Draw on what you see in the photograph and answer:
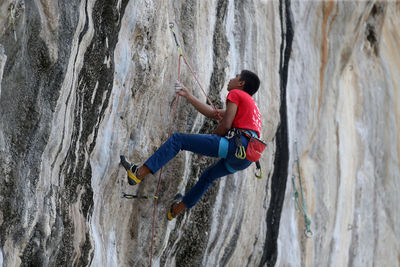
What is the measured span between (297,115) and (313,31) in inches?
44.8

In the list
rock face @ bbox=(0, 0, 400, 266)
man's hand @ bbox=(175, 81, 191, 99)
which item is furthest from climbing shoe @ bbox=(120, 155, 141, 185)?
man's hand @ bbox=(175, 81, 191, 99)

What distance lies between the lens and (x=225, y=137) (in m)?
5.14

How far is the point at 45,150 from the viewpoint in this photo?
4324 mm

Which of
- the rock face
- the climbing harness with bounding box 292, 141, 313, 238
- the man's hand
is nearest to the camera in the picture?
the rock face

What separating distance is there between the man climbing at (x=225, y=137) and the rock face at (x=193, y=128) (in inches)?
11.1

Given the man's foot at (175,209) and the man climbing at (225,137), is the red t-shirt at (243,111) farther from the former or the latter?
the man's foot at (175,209)

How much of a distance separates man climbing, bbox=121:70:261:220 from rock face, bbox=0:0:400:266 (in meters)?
0.28

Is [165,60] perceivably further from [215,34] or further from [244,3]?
[244,3]

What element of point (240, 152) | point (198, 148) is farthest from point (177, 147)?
point (240, 152)

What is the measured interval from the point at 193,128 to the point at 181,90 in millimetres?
468

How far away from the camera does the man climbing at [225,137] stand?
5.05 metres

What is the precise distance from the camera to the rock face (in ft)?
13.9

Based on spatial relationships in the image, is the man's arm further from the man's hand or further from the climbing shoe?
the climbing shoe

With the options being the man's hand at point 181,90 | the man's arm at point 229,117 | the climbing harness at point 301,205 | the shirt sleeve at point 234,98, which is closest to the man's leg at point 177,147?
the man's arm at point 229,117
